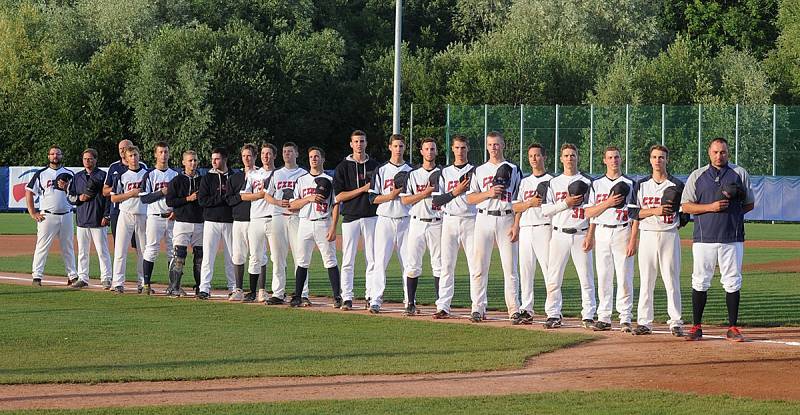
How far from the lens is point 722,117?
127 feet

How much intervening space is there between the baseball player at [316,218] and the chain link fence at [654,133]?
2375 centimetres

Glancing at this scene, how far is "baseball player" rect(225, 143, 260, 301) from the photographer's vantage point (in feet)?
51.0

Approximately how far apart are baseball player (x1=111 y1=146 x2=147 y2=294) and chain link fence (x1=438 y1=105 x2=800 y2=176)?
73.7 feet

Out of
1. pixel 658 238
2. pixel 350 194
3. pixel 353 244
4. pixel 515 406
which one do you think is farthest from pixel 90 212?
pixel 515 406

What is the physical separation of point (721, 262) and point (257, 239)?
6088 mm

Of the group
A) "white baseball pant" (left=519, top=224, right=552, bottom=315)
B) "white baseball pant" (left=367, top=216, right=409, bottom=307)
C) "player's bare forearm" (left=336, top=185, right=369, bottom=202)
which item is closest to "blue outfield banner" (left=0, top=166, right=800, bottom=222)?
"white baseball pant" (left=367, top=216, right=409, bottom=307)

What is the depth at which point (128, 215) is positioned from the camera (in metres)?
16.6

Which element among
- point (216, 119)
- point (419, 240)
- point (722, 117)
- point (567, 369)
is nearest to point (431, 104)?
point (216, 119)

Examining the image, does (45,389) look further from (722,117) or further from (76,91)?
(76,91)

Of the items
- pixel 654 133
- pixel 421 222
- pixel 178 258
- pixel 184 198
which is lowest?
pixel 178 258

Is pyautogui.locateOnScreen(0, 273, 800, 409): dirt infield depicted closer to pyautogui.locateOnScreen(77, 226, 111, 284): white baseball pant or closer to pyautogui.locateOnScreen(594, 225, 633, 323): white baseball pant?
pyautogui.locateOnScreen(594, 225, 633, 323): white baseball pant

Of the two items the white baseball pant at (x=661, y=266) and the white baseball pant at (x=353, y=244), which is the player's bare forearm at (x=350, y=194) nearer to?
the white baseball pant at (x=353, y=244)

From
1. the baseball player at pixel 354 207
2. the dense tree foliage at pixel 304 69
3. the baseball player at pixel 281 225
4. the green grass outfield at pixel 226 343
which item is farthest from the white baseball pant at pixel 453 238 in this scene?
the dense tree foliage at pixel 304 69

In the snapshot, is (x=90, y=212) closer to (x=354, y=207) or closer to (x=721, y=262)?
(x=354, y=207)
